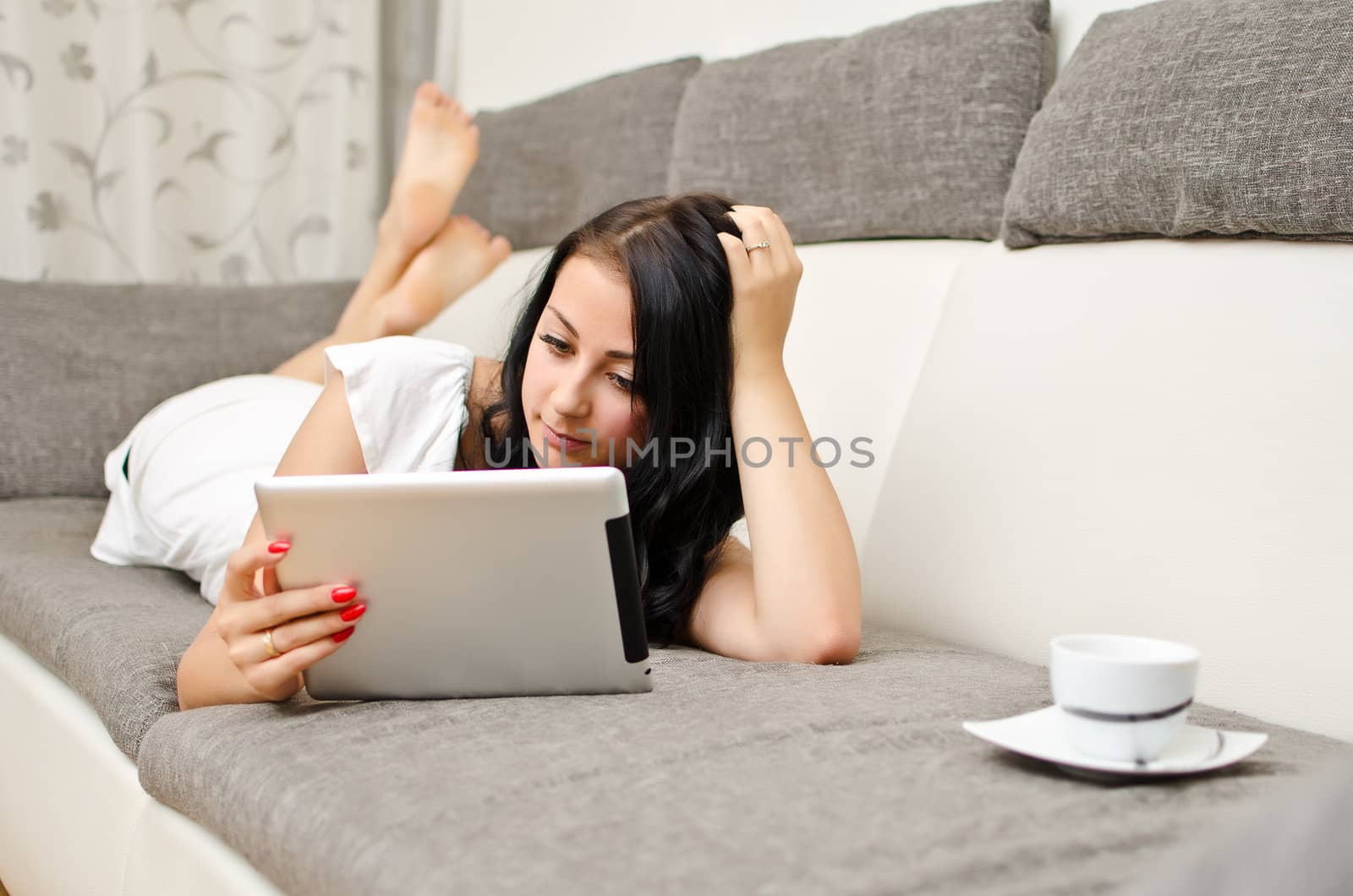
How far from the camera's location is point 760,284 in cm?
121

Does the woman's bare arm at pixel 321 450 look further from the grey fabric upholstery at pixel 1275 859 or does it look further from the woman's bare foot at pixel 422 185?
the woman's bare foot at pixel 422 185

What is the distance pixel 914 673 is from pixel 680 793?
394mm

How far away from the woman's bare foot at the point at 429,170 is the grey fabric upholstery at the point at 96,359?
0.29m

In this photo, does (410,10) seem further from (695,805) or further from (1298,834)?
(1298,834)

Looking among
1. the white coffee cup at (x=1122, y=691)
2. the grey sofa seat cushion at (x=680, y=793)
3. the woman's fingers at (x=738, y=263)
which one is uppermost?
the woman's fingers at (x=738, y=263)

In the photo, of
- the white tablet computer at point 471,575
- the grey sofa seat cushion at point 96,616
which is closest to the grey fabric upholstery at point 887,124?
the white tablet computer at point 471,575

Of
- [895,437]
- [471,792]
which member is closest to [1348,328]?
[895,437]

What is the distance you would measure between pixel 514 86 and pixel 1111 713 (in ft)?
7.91

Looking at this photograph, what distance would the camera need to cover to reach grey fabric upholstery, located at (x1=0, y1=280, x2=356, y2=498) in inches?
75.7

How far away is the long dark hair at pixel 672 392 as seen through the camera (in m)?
1.20

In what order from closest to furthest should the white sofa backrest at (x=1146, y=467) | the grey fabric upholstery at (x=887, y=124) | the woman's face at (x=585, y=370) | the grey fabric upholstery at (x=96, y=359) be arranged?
1. the white sofa backrest at (x=1146, y=467)
2. the woman's face at (x=585, y=370)
3. the grey fabric upholstery at (x=887, y=124)
4. the grey fabric upholstery at (x=96, y=359)

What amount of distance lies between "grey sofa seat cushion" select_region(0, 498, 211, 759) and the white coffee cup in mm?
768

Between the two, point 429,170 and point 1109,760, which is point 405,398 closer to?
point 1109,760

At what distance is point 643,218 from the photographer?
4.16ft
